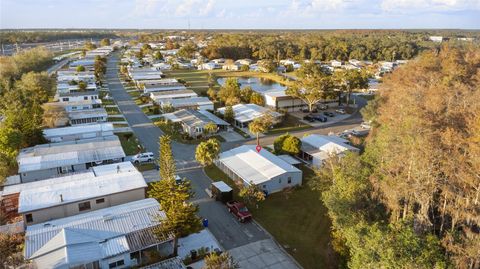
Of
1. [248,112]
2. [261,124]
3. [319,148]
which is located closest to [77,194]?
[261,124]

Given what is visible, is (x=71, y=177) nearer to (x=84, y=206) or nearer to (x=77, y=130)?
(x=84, y=206)

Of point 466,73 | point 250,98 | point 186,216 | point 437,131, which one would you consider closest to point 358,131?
point 466,73

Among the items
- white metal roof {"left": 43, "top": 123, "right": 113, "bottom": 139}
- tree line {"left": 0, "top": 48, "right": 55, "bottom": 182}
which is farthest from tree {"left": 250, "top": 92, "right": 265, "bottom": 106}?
tree line {"left": 0, "top": 48, "right": 55, "bottom": 182}

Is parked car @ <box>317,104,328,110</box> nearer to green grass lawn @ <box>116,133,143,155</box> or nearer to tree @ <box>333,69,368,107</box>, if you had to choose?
tree @ <box>333,69,368,107</box>

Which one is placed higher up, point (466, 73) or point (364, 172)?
point (466, 73)

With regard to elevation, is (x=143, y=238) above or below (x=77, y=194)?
below

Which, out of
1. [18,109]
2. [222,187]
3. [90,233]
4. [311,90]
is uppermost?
[311,90]

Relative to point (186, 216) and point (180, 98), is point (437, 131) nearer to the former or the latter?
point (186, 216)
